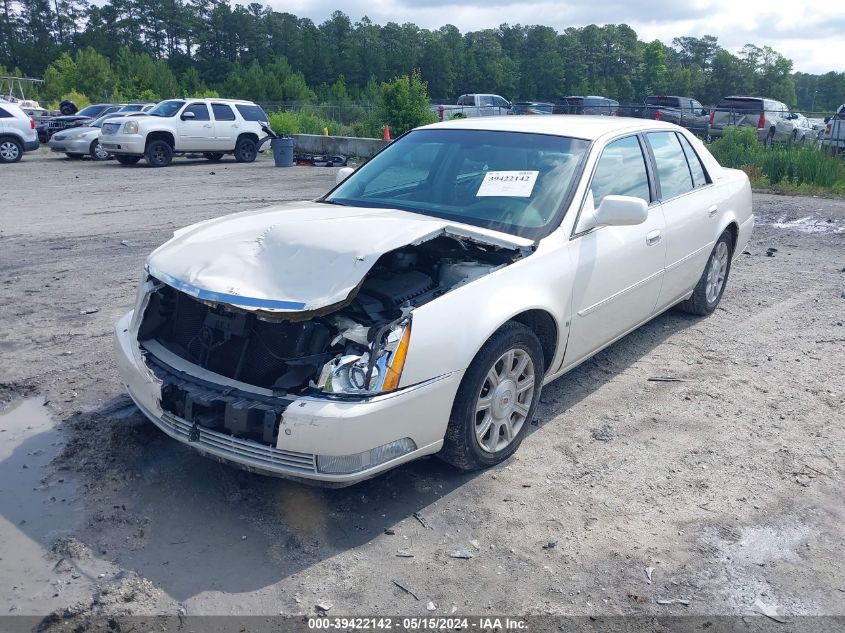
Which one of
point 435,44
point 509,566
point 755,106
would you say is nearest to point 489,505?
point 509,566

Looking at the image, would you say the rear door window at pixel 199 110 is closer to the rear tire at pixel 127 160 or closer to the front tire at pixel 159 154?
the front tire at pixel 159 154

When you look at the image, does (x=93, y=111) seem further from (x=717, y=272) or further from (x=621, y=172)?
(x=621, y=172)

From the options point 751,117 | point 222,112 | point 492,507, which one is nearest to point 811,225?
point 492,507

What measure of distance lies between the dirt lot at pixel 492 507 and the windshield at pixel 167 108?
16.3 metres

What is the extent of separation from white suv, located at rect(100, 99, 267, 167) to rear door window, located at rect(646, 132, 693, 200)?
1726 centimetres

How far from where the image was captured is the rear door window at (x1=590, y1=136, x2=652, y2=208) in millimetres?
4539

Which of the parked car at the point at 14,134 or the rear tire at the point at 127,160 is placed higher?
the parked car at the point at 14,134

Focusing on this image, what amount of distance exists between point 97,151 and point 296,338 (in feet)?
68.9

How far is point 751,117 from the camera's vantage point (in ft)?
77.5

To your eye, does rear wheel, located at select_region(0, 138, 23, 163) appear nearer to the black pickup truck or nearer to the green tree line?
the black pickup truck

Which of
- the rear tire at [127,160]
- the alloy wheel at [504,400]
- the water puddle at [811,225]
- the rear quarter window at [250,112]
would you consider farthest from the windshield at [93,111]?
the alloy wheel at [504,400]

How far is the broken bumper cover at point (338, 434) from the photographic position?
305cm

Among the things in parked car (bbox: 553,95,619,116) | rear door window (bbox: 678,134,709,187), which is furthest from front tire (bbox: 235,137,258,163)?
rear door window (bbox: 678,134,709,187)

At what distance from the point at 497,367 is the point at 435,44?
83.8m
